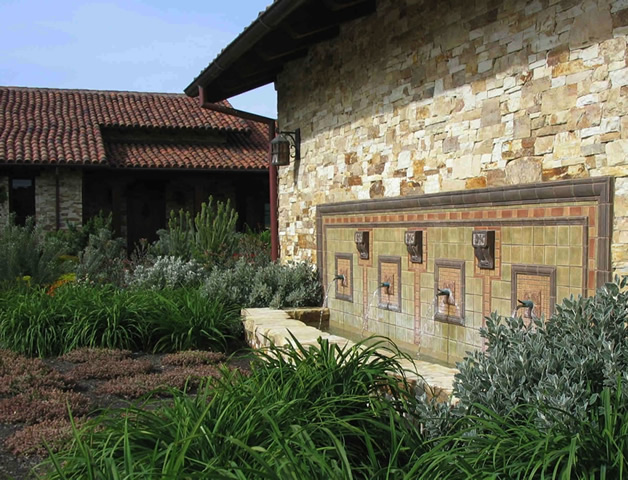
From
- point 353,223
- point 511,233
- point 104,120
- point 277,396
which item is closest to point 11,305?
point 353,223

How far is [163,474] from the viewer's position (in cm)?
240

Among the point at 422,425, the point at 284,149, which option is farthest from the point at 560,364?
the point at 284,149

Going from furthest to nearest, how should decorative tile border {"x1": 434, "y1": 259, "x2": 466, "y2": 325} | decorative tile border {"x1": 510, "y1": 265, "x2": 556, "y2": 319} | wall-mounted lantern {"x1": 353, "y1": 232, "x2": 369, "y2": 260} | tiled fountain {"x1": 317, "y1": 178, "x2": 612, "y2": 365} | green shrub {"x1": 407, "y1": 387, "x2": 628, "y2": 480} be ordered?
1. wall-mounted lantern {"x1": 353, "y1": 232, "x2": 369, "y2": 260}
2. decorative tile border {"x1": 434, "y1": 259, "x2": 466, "y2": 325}
3. decorative tile border {"x1": 510, "y1": 265, "x2": 556, "y2": 319}
4. tiled fountain {"x1": 317, "y1": 178, "x2": 612, "y2": 365}
5. green shrub {"x1": 407, "y1": 387, "x2": 628, "y2": 480}

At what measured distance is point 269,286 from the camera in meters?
8.63

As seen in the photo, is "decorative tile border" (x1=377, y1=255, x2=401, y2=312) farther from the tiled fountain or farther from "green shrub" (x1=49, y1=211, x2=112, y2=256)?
"green shrub" (x1=49, y1=211, x2=112, y2=256)

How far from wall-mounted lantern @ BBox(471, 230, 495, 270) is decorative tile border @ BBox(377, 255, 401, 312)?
1510 millimetres

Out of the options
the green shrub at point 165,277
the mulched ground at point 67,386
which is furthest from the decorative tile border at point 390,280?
the green shrub at point 165,277

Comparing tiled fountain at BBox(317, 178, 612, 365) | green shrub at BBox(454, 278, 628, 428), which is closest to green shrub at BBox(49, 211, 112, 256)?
tiled fountain at BBox(317, 178, 612, 365)

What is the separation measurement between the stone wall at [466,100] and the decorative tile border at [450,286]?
729mm

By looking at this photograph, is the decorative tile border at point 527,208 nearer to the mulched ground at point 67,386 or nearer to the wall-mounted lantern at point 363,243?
the wall-mounted lantern at point 363,243

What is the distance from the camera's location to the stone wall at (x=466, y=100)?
176 inches

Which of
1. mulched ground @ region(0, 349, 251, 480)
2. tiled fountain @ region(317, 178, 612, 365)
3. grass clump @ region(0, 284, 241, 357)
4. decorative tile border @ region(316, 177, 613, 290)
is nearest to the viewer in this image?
mulched ground @ region(0, 349, 251, 480)

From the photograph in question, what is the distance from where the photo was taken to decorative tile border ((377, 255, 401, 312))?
23.3ft

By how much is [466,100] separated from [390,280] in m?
2.29
